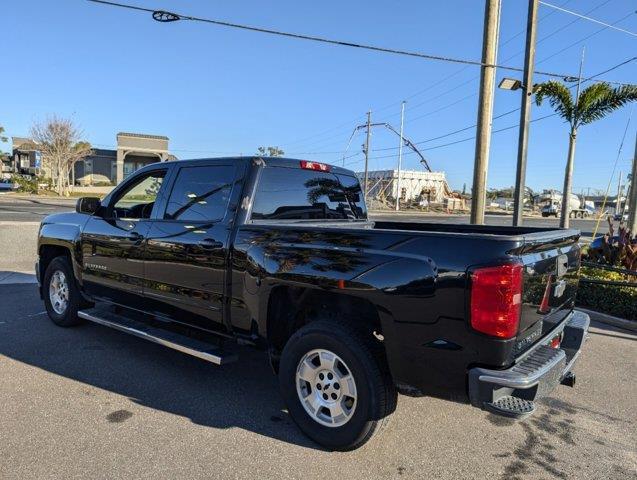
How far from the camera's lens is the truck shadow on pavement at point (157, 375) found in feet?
12.3

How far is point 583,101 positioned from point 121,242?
492 inches

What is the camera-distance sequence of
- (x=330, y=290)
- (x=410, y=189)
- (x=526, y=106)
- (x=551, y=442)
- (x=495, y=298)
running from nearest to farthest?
(x=495, y=298) → (x=330, y=290) → (x=551, y=442) → (x=526, y=106) → (x=410, y=189)

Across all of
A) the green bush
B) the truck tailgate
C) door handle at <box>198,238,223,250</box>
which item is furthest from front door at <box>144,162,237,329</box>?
the green bush

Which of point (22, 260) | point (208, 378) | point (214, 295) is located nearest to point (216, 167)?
point (214, 295)

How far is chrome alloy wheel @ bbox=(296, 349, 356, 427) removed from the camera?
3.27m

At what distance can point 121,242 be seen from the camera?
16.0ft

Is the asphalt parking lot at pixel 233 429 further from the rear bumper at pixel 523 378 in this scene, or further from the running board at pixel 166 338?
the rear bumper at pixel 523 378

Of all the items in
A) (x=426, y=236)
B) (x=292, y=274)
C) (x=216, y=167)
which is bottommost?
(x=292, y=274)

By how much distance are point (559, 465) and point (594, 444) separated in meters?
0.48

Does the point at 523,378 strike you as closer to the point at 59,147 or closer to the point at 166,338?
the point at 166,338

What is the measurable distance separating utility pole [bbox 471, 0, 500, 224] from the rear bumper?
616 cm

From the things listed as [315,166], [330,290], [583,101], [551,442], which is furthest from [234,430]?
[583,101]

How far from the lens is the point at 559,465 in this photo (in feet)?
10.6

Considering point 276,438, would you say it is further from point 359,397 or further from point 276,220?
point 276,220
